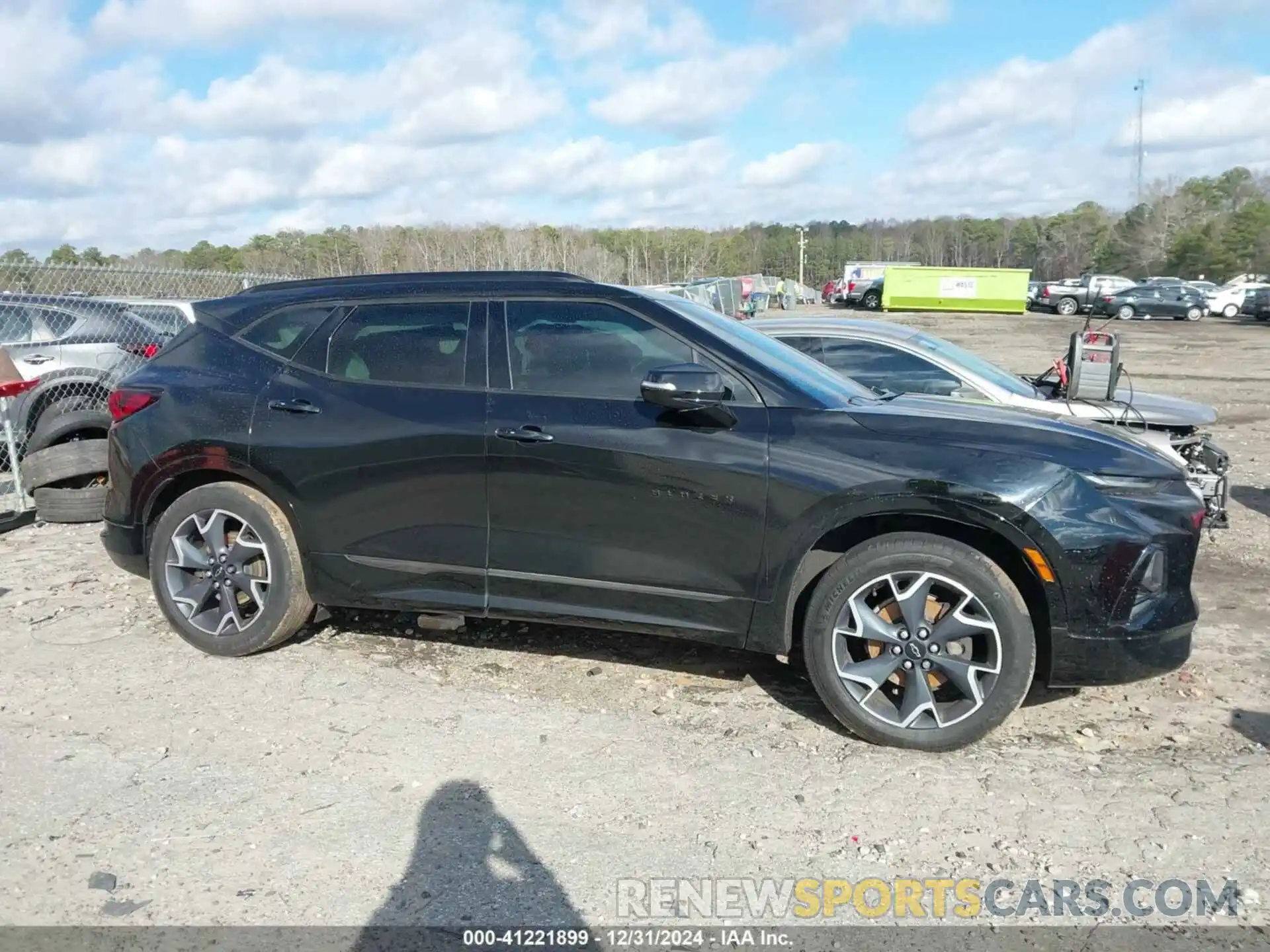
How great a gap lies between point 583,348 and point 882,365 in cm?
339

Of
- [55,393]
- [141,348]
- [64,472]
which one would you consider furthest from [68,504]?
[141,348]

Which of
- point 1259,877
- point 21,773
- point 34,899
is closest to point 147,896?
point 34,899

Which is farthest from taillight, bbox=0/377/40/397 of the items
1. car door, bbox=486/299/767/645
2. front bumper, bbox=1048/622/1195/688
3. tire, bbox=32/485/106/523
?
front bumper, bbox=1048/622/1195/688

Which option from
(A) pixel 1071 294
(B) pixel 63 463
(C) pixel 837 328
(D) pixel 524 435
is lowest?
(B) pixel 63 463

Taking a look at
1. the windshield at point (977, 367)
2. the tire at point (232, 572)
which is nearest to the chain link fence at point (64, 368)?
the tire at point (232, 572)

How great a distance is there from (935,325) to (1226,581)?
34967 millimetres

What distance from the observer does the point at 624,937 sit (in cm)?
279

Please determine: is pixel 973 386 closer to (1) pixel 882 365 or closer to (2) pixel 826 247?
(1) pixel 882 365

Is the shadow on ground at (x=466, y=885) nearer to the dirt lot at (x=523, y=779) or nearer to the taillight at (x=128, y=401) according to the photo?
the dirt lot at (x=523, y=779)

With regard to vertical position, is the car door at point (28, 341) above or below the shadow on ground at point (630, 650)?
above

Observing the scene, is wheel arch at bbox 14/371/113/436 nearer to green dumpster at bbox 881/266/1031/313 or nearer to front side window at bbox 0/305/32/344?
front side window at bbox 0/305/32/344

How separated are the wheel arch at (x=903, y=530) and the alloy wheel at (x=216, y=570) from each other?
2399mm

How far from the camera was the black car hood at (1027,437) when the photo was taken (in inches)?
147

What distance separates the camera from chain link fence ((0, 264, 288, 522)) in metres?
7.38
